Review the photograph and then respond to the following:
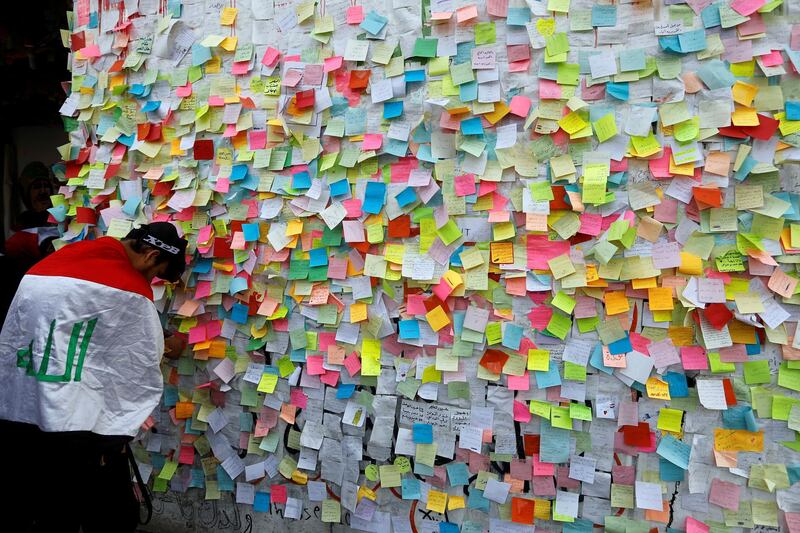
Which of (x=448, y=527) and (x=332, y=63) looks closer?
(x=448, y=527)

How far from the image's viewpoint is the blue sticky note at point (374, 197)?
11.3 ft

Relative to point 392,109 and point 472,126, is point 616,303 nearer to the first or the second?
point 472,126

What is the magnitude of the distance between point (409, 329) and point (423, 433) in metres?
0.52

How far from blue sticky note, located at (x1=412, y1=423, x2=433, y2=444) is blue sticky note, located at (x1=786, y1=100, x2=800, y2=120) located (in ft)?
6.88

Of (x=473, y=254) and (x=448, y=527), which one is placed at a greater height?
(x=473, y=254)

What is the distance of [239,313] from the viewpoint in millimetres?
3842

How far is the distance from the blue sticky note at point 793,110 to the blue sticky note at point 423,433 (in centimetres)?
210

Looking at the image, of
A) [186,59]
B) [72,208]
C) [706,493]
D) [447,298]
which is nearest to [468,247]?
[447,298]

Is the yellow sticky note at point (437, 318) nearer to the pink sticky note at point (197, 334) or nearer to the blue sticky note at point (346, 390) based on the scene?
the blue sticky note at point (346, 390)

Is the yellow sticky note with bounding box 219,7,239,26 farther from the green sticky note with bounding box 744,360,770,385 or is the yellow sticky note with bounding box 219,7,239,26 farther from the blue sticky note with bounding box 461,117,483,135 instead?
the green sticky note with bounding box 744,360,770,385

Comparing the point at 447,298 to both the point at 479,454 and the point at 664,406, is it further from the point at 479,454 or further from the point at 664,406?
the point at 664,406

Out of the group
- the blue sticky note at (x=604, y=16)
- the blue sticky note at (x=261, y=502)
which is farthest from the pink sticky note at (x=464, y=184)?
the blue sticky note at (x=261, y=502)

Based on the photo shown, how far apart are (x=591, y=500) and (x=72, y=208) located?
3548mm

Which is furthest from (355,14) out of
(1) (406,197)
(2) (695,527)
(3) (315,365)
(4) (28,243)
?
(2) (695,527)
